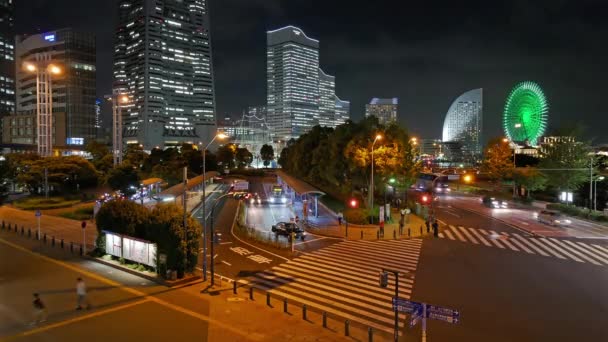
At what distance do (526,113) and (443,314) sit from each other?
88475mm

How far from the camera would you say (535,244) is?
29828 millimetres

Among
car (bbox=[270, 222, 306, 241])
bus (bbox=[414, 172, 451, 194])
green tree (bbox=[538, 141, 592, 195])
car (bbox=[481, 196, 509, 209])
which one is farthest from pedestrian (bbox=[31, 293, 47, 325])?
bus (bbox=[414, 172, 451, 194])

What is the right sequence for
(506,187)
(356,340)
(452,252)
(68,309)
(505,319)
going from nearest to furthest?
1. (356,340)
2. (505,319)
3. (68,309)
4. (452,252)
5. (506,187)

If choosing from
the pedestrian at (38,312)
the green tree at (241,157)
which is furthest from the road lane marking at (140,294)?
the green tree at (241,157)

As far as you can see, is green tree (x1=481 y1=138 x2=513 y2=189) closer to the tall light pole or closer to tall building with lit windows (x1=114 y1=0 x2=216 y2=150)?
the tall light pole

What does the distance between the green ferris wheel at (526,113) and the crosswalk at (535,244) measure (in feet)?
189

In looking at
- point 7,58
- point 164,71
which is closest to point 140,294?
point 164,71

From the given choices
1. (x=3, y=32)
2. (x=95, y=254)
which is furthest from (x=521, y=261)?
(x=3, y=32)

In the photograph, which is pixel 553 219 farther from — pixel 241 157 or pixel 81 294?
pixel 241 157

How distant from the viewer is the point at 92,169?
62.5 m

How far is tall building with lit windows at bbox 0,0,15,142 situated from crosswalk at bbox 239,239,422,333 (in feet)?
566

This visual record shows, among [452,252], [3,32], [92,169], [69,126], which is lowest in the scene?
[452,252]

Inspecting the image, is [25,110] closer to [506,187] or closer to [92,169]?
[92,169]

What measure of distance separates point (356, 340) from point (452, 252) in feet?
52.3
